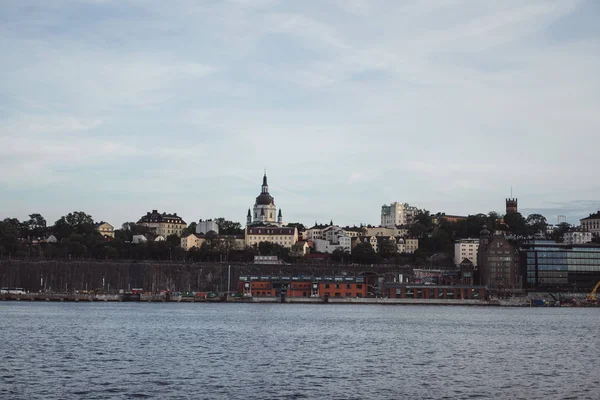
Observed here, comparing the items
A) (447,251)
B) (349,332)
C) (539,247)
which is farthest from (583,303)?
(349,332)

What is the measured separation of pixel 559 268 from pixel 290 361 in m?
111

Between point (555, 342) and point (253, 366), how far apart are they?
25.1m

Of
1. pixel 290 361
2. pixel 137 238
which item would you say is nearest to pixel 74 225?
pixel 137 238

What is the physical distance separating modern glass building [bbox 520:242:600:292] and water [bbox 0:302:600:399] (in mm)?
76953

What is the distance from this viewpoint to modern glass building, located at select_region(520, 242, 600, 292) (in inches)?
5733

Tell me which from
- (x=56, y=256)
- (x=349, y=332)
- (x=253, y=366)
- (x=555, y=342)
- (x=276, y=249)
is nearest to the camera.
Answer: (x=253, y=366)

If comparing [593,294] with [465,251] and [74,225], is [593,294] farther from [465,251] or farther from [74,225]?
[74,225]

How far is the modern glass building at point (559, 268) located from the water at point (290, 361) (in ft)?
252

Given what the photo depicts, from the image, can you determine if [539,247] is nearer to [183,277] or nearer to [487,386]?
[183,277]

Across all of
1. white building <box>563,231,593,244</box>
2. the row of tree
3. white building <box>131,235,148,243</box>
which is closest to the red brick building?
the row of tree

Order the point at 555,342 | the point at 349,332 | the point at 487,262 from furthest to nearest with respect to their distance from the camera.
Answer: the point at 487,262, the point at 349,332, the point at 555,342

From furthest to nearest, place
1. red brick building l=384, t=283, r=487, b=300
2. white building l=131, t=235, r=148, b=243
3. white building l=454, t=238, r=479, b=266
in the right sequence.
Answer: white building l=131, t=235, r=148, b=243 < white building l=454, t=238, r=479, b=266 < red brick building l=384, t=283, r=487, b=300

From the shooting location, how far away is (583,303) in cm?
13538

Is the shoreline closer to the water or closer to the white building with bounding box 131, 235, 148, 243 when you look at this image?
the water
